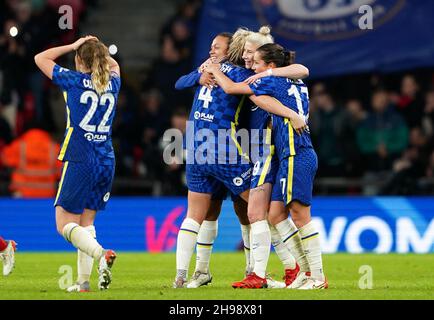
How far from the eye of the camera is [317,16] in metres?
17.8

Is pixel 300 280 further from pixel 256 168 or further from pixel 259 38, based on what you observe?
pixel 259 38

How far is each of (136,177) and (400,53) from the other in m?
4.68

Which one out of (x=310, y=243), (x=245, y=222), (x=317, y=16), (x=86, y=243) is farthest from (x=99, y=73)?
(x=317, y=16)

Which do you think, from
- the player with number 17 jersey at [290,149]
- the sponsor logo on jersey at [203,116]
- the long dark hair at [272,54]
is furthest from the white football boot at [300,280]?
the long dark hair at [272,54]

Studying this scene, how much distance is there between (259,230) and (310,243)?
466 millimetres

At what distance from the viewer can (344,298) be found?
9242 millimetres

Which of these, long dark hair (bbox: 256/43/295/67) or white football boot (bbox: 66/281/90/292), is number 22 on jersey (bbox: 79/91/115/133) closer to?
white football boot (bbox: 66/281/90/292)

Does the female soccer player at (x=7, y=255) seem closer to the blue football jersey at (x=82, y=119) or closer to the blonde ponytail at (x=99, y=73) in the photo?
the blue football jersey at (x=82, y=119)

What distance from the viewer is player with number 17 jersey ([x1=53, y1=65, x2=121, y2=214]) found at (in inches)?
390

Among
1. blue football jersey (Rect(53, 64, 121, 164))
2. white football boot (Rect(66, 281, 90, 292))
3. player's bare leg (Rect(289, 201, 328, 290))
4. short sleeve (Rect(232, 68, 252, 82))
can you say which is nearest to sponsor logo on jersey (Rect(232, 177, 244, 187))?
player's bare leg (Rect(289, 201, 328, 290))
